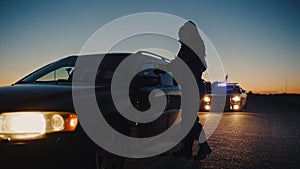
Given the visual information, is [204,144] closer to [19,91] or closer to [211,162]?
[211,162]

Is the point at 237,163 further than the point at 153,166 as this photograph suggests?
Yes

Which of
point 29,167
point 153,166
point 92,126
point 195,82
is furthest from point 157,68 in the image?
point 29,167

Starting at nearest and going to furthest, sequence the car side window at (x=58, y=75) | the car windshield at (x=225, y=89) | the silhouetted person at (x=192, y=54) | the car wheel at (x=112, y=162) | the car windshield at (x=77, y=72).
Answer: the car wheel at (x=112, y=162) → the car windshield at (x=77, y=72) → the car side window at (x=58, y=75) → the silhouetted person at (x=192, y=54) → the car windshield at (x=225, y=89)

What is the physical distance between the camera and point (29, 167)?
2564mm

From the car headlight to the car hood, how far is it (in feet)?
0.17

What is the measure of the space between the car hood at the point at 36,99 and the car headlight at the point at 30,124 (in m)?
0.05

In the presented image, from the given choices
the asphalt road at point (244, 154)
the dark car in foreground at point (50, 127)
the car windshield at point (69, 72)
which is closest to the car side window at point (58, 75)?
the car windshield at point (69, 72)

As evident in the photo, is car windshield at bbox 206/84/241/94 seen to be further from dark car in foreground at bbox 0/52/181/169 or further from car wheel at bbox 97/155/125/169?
dark car in foreground at bbox 0/52/181/169

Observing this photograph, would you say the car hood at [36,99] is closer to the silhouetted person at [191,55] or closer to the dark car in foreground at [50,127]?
the dark car in foreground at [50,127]

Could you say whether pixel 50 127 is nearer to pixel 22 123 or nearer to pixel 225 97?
pixel 22 123

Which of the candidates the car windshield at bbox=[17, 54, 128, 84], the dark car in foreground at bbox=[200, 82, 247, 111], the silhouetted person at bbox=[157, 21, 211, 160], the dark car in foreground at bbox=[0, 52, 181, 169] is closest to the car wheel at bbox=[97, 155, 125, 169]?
the dark car in foreground at bbox=[0, 52, 181, 169]

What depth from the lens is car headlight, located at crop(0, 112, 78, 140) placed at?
104 inches

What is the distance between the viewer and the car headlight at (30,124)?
264 centimetres

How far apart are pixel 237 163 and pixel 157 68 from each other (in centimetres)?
187
